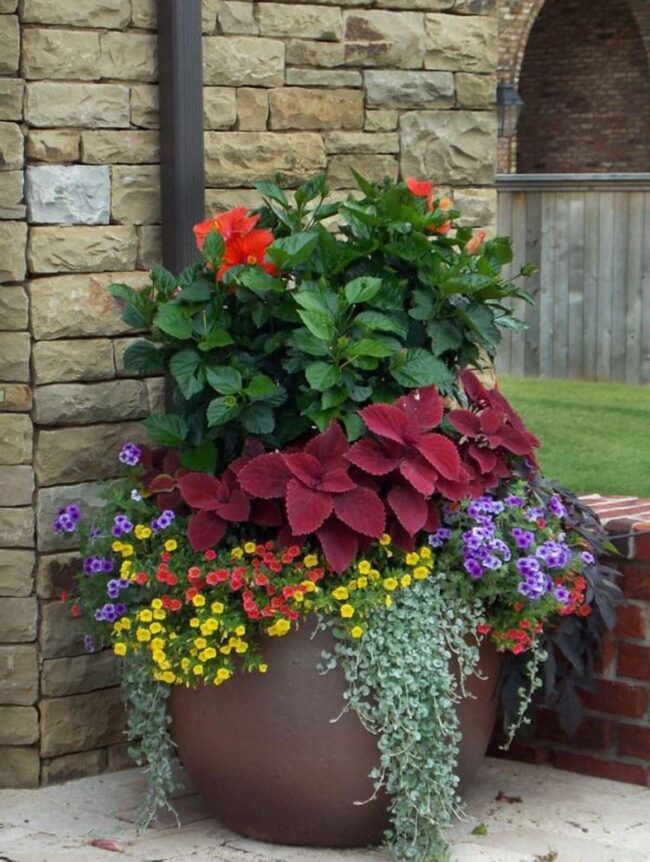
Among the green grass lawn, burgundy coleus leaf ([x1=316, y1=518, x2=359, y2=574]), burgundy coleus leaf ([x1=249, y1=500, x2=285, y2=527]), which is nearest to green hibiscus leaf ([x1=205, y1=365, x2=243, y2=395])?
burgundy coleus leaf ([x1=249, y1=500, x2=285, y2=527])

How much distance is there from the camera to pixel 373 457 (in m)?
3.37

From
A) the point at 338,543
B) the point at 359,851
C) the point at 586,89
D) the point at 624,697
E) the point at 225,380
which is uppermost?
the point at 586,89

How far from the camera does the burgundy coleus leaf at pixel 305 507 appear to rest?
3.26 m

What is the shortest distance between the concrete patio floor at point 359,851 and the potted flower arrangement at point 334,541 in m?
0.09

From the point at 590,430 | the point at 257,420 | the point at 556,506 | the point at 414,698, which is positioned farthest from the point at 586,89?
the point at 414,698

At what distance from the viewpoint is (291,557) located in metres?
3.33

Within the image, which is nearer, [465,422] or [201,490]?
[201,490]

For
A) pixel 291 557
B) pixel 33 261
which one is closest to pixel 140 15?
pixel 33 261

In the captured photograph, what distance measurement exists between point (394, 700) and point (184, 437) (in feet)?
2.42

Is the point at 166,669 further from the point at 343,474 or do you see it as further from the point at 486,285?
the point at 486,285

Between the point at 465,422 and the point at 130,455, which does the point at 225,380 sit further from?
the point at 465,422

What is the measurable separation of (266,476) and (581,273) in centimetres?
836

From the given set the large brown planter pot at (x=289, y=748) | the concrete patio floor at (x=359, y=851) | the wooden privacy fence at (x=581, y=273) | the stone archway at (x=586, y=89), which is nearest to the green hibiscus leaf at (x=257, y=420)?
the large brown planter pot at (x=289, y=748)

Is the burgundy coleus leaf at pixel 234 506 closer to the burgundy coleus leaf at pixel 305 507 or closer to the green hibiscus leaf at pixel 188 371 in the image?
the burgundy coleus leaf at pixel 305 507
